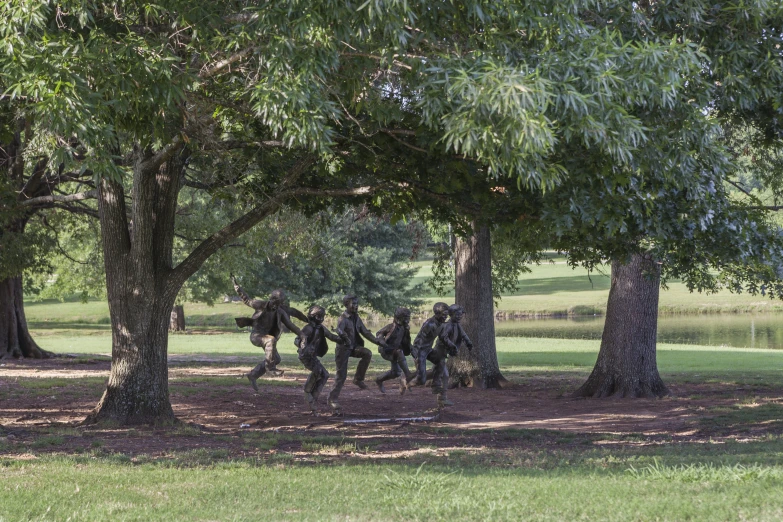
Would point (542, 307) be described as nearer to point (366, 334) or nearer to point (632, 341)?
point (632, 341)

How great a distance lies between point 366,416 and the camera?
13.4 meters

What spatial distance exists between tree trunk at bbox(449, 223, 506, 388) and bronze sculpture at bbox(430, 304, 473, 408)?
14.0 feet

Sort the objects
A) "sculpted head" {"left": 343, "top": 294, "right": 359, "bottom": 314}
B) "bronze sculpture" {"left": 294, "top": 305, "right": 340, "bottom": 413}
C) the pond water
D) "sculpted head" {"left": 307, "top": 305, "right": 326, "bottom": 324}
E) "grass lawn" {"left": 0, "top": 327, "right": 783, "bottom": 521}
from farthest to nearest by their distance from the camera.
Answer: the pond water, "sculpted head" {"left": 343, "top": 294, "right": 359, "bottom": 314}, "bronze sculpture" {"left": 294, "top": 305, "right": 340, "bottom": 413}, "sculpted head" {"left": 307, "top": 305, "right": 326, "bottom": 324}, "grass lawn" {"left": 0, "top": 327, "right": 783, "bottom": 521}

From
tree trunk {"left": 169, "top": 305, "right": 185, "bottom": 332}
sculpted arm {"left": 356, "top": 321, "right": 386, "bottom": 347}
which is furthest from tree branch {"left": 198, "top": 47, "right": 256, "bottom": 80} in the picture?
tree trunk {"left": 169, "top": 305, "right": 185, "bottom": 332}

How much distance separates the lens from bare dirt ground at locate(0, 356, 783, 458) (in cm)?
1058

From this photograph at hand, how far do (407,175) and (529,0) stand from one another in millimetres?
4467

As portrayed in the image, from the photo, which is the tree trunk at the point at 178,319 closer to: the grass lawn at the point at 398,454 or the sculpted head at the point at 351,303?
the grass lawn at the point at 398,454

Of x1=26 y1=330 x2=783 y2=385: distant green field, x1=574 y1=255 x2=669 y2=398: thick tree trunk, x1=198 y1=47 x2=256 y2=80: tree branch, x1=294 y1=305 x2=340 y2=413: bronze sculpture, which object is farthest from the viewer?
x1=26 y1=330 x2=783 y2=385: distant green field

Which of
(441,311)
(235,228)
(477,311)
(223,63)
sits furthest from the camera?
(477,311)

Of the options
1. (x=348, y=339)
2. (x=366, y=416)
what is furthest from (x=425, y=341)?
(x=366, y=416)

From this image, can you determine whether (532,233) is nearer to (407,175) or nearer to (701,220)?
(407,175)

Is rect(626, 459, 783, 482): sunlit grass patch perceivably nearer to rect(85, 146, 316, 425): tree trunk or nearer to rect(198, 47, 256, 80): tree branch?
rect(198, 47, 256, 80): tree branch

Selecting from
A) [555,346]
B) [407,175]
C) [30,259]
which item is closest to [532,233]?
[407,175]

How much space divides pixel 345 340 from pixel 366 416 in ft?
4.03
